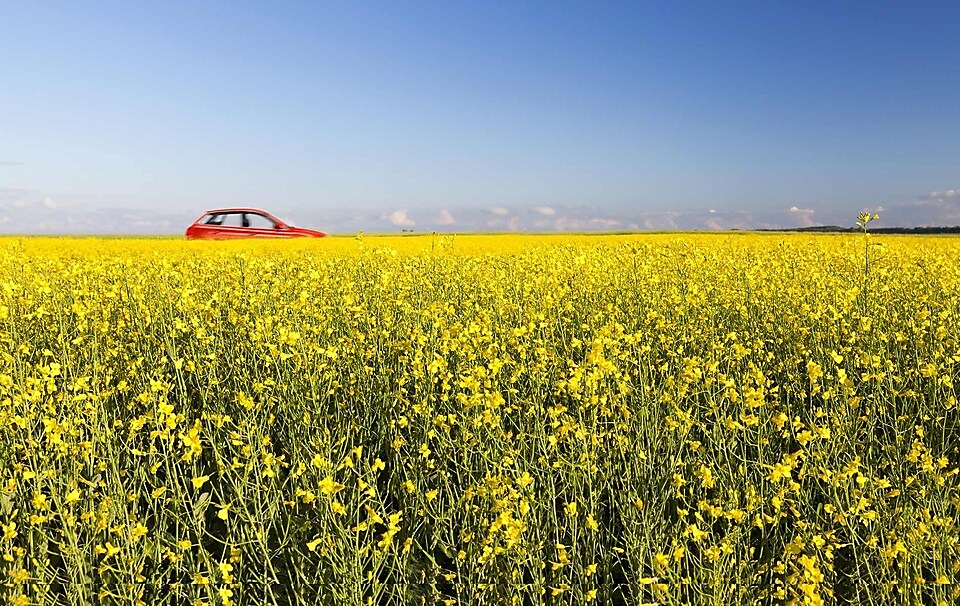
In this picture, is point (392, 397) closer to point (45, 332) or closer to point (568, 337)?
point (568, 337)

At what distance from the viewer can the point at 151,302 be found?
562 cm

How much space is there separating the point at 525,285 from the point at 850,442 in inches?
149

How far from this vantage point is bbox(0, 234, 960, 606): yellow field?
7.16 ft

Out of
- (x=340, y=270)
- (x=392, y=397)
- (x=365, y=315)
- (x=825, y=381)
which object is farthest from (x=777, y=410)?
(x=340, y=270)

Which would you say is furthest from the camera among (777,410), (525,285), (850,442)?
(525,285)

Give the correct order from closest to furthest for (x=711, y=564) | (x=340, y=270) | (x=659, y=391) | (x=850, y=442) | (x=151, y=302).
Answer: (x=711, y=564) < (x=850, y=442) < (x=659, y=391) < (x=151, y=302) < (x=340, y=270)

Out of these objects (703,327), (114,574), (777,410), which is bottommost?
(114,574)

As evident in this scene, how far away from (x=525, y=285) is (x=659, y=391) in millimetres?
3136

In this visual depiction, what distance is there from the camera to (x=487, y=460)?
2.39m

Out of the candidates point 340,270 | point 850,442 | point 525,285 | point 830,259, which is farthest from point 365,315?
point 830,259

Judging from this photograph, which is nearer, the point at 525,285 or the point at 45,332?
the point at 45,332

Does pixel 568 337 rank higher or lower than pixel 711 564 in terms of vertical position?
higher

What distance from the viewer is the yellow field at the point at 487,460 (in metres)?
2.18

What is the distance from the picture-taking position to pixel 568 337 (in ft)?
16.0
